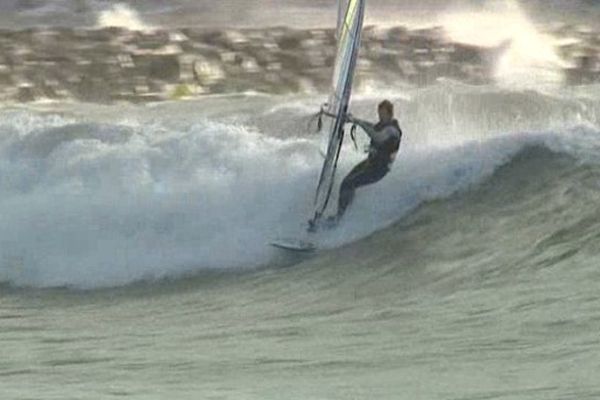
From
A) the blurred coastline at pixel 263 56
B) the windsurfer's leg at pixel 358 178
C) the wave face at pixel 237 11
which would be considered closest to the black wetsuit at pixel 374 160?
the windsurfer's leg at pixel 358 178

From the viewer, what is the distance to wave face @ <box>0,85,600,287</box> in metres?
17.2

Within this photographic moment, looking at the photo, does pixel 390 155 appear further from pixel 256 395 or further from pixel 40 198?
pixel 256 395

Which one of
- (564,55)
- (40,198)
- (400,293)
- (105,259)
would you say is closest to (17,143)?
(40,198)

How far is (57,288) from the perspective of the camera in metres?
16.8

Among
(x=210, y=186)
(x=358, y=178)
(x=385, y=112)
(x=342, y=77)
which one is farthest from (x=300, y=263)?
(x=210, y=186)

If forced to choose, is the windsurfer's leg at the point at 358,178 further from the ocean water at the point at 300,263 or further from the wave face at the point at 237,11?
the wave face at the point at 237,11

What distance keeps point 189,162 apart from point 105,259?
2.42 m

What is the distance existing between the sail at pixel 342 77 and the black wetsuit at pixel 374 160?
0.27m

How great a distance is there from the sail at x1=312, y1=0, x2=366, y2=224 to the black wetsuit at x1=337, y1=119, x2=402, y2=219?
0.27m

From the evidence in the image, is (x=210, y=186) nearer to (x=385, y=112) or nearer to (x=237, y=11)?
(x=385, y=112)

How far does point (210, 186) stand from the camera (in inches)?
727

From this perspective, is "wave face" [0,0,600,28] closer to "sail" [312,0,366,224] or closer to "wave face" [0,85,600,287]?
"wave face" [0,85,600,287]

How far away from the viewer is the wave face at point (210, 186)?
17156mm

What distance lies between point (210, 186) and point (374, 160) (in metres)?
2.48
